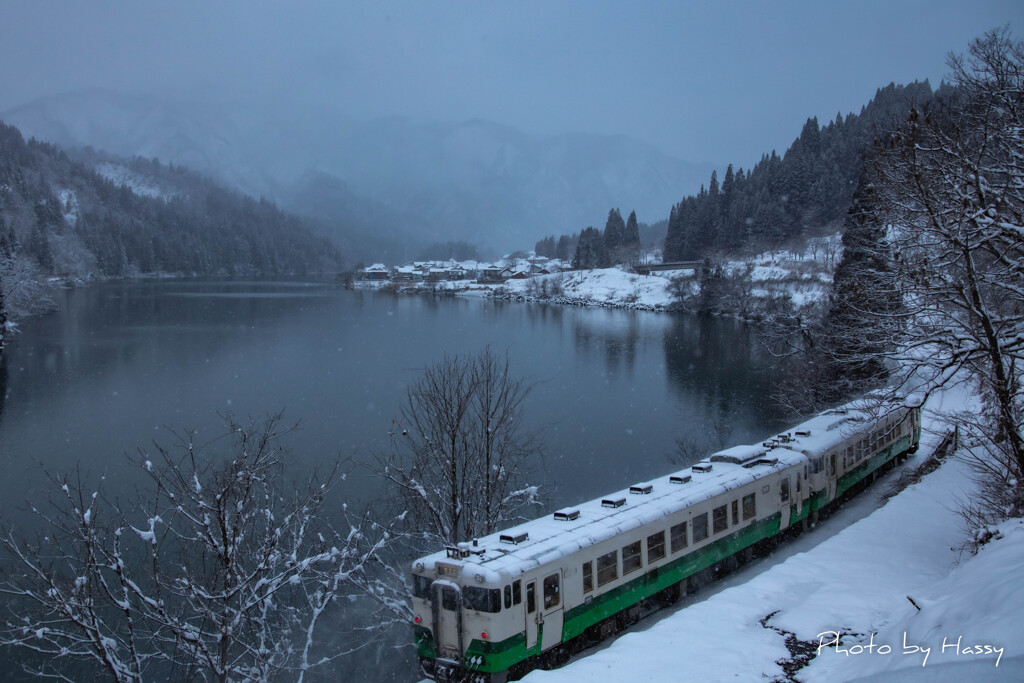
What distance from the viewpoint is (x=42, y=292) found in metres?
77.2

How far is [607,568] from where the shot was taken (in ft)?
39.6

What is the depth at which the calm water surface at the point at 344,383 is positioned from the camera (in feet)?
88.4

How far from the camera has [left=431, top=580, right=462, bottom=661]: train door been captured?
34.2ft

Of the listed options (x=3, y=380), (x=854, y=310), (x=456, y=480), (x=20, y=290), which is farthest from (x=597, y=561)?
(x=20, y=290)

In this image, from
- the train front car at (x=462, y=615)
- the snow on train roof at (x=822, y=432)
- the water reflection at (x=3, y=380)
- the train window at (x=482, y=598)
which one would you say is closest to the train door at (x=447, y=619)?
the train front car at (x=462, y=615)

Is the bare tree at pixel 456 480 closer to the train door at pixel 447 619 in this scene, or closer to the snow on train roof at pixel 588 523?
the snow on train roof at pixel 588 523

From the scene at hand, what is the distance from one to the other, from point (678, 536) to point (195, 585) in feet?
29.0

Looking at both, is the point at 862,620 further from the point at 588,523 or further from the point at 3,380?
the point at 3,380

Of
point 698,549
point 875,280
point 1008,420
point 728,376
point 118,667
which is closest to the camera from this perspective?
point 118,667

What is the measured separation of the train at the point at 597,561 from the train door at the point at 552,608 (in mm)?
22

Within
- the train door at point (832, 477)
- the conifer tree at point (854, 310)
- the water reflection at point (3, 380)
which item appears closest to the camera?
the conifer tree at point (854, 310)

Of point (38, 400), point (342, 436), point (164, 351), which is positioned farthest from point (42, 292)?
point (342, 436)

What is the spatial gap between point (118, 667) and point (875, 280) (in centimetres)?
1920

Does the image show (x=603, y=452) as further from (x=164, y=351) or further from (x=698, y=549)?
(x=164, y=351)
